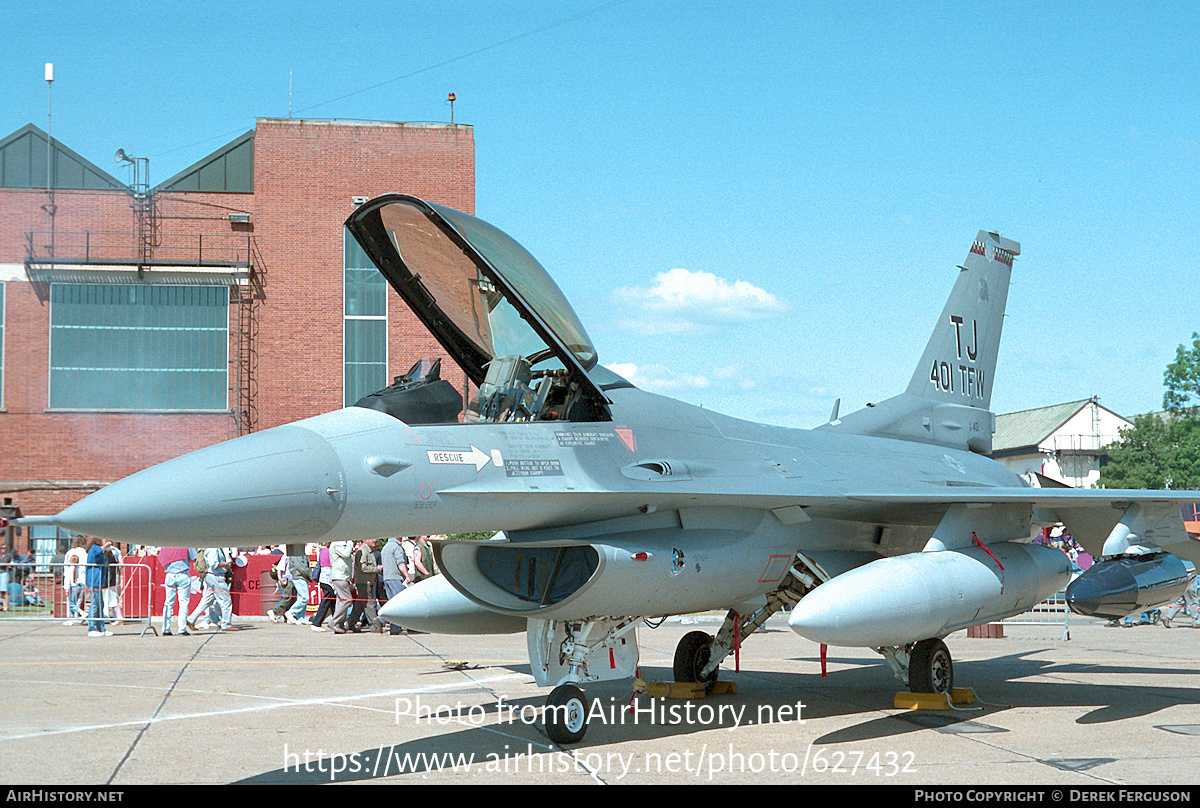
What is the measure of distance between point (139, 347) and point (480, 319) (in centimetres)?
2587

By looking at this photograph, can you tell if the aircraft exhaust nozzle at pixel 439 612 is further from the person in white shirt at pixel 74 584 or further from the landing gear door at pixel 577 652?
the person in white shirt at pixel 74 584

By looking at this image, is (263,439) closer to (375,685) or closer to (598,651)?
(598,651)

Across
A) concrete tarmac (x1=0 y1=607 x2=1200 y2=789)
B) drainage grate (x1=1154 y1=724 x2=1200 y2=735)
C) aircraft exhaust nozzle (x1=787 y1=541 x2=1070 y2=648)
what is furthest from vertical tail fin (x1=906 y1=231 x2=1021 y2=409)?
drainage grate (x1=1154 y1=724 x2=1200 y2=735)

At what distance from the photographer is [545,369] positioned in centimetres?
816

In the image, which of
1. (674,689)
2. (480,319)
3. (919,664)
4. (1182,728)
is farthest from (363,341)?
(1182,728)

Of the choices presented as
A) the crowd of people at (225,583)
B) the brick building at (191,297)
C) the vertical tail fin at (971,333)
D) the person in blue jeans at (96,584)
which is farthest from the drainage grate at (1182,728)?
the brick building at (191,297)

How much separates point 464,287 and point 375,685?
5.10 meters

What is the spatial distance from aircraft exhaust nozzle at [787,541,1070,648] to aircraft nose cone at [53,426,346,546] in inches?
131

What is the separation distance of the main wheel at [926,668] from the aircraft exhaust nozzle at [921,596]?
2.24ft

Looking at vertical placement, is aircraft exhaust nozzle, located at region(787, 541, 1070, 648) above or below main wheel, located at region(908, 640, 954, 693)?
above

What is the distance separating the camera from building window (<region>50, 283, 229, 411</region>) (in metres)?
30.0

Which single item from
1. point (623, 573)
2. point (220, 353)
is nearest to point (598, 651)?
point (623, 573)

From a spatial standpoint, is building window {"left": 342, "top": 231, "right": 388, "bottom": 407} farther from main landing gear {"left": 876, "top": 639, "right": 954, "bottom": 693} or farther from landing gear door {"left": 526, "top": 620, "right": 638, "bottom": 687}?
landing gear door {"left": 526, "top": 620, "right": 638, "bottom": 687}

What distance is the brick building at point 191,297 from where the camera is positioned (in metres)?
30.3
